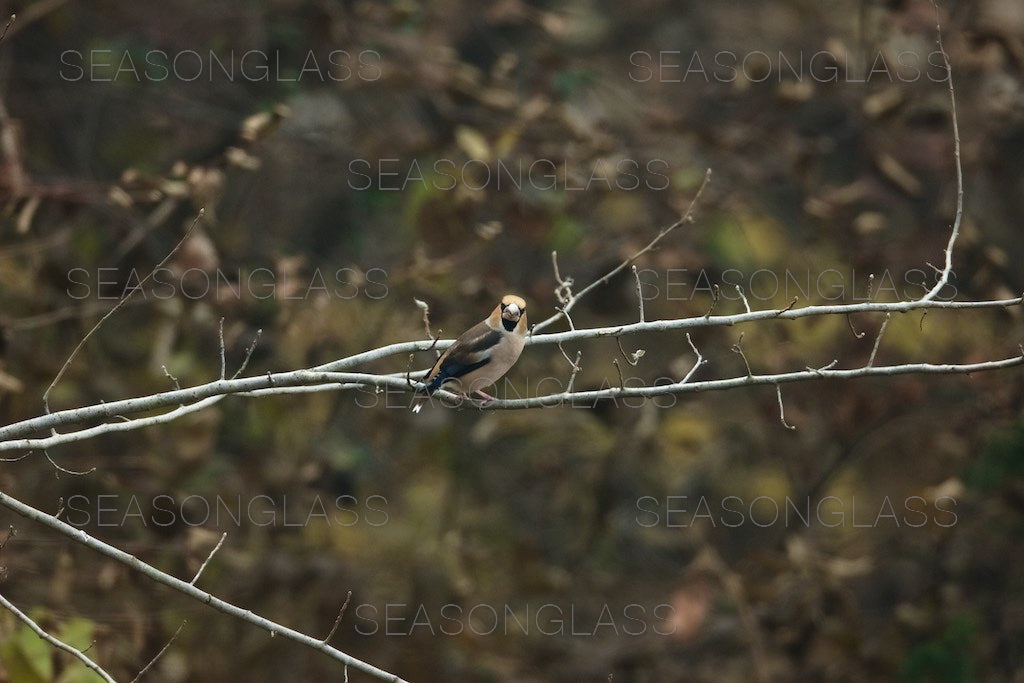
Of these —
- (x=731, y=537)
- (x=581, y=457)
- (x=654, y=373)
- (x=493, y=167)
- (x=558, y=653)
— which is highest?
(x=493, y=167)

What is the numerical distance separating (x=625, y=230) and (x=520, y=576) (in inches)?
104

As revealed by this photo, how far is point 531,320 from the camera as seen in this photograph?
366 inches

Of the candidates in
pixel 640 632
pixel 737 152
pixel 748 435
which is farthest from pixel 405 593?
pixel 737 152

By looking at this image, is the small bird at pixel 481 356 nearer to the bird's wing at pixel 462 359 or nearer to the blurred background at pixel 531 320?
the bird's wing at pixel 462 359

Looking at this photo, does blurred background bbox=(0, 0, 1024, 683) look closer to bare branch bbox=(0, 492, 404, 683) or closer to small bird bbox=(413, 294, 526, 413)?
small bird bbox=(413, 294, 526, 413)

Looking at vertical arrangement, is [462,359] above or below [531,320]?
above

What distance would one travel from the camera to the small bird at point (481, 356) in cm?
507

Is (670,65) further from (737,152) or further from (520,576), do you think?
(520,576)

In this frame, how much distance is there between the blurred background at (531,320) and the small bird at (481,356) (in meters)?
Answer: 2.67

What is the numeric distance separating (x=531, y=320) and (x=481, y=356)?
4.22 m

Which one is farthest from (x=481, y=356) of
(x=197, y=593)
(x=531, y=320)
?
(x=531, y=320)

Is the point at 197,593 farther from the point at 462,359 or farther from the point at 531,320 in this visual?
the point at 531,320

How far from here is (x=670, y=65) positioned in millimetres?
11648

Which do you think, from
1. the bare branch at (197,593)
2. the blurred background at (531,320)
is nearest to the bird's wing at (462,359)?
the bare branch at (197,593)
